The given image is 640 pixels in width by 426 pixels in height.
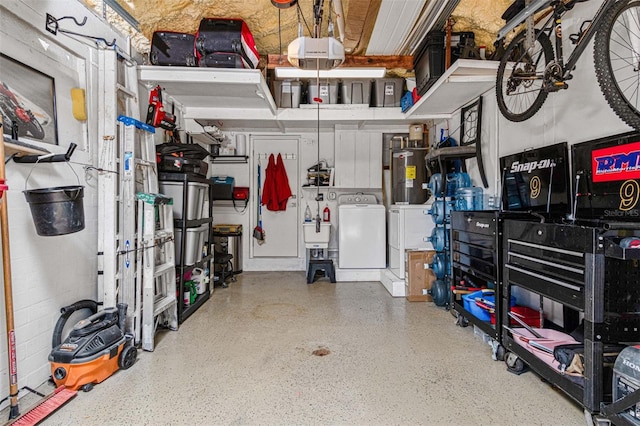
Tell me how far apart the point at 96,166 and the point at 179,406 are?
6.15ft

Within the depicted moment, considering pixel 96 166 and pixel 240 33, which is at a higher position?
pixel 240 33

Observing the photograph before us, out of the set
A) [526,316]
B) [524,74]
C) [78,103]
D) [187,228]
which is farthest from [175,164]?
[526,316]

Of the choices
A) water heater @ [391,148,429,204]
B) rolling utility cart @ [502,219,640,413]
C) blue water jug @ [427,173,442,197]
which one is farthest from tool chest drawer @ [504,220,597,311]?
water heater @ [391,148,429,204]

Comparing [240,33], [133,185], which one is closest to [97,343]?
[133,185]

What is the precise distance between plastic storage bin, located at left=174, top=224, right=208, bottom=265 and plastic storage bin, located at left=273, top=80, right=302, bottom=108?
212 centimetres

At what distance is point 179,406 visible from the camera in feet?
6.07

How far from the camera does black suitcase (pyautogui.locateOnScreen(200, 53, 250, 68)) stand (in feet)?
10.2

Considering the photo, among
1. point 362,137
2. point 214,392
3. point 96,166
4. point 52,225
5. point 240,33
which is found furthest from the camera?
point 362,137

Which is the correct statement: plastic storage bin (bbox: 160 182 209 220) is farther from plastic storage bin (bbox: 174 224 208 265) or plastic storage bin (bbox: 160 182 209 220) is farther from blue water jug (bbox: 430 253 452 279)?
blue water jug (bbox: 430 253 452 279)

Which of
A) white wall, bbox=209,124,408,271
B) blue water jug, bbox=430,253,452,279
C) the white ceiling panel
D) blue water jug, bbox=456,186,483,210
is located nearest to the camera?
the white ceiling panel

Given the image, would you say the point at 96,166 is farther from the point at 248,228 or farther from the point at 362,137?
the point at 362,137

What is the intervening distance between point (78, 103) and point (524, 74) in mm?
3303

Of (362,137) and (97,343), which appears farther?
(362,137)

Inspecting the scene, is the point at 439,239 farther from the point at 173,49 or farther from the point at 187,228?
the point at 173,49
